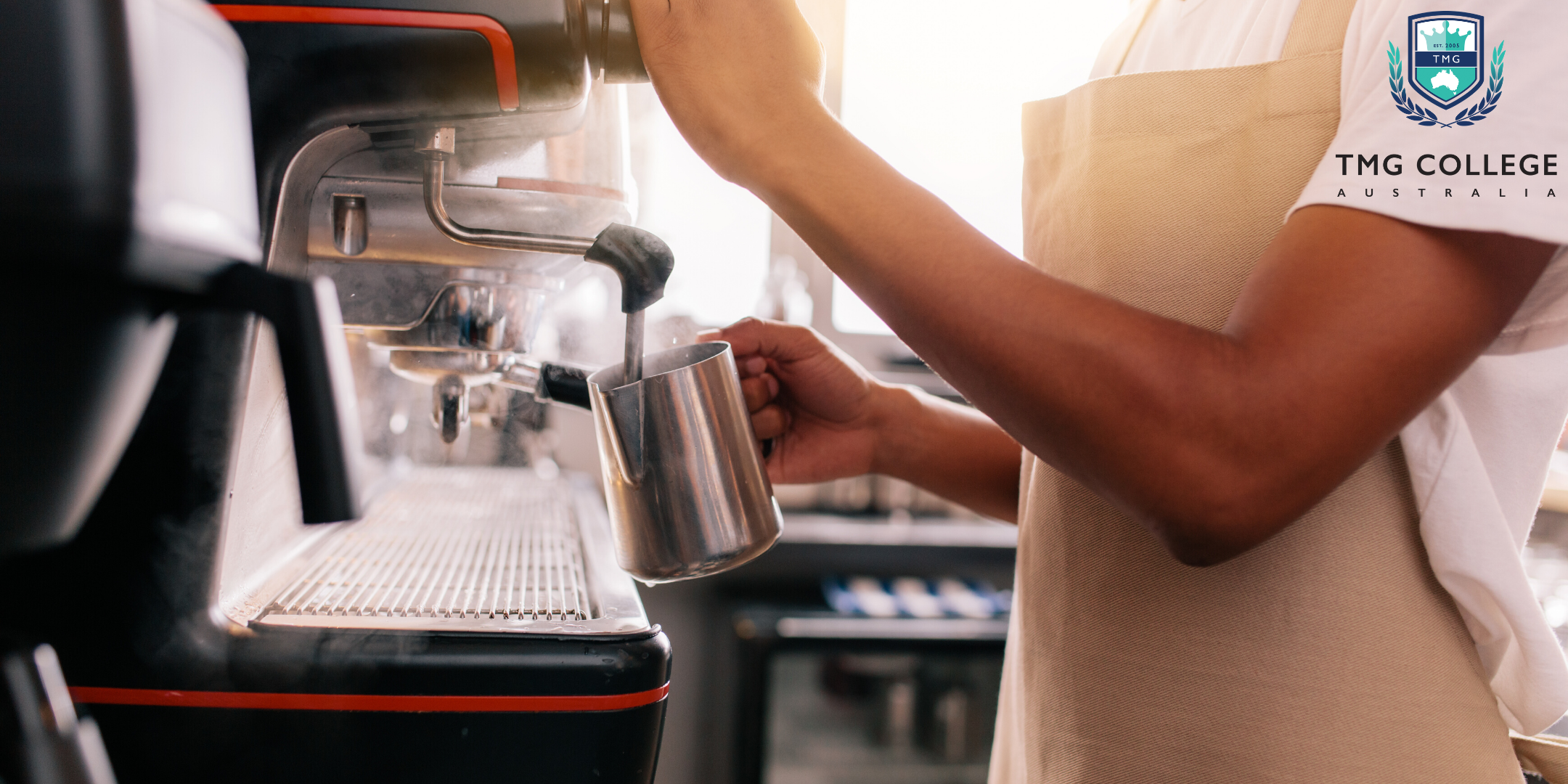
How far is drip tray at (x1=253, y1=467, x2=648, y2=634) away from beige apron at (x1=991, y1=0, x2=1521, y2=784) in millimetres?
300

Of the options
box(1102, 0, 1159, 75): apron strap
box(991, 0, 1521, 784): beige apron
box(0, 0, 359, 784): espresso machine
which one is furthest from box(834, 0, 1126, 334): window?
box(0, 0, 359, 784): espresso machine

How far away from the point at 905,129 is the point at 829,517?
38.9 inches

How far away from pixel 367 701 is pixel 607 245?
0.84 feet

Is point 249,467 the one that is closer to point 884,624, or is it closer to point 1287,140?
point 1287,140

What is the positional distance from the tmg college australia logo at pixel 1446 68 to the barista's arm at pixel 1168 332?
57 millimetres

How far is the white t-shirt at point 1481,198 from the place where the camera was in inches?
14.4

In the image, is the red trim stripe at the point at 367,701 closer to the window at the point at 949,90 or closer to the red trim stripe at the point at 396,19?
the red trim stripe at the point at 396,19

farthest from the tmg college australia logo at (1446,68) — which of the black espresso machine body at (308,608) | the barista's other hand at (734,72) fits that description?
the black espresso machine body at (308,608)

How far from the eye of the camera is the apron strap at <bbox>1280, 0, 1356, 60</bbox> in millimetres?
466

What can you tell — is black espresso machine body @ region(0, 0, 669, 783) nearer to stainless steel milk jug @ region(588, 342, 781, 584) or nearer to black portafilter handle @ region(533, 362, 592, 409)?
stainless steel milk jug @ region(588, 342, 781, 584)

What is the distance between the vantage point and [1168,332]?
386 millimetres

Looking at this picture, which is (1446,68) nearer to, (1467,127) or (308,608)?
(1467,127)

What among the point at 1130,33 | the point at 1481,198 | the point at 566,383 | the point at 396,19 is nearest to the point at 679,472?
the point at 566,383

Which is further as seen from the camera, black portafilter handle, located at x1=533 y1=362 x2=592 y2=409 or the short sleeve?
black portafilter handle, located at x1=533 y1=362 x2=592 y2=409
